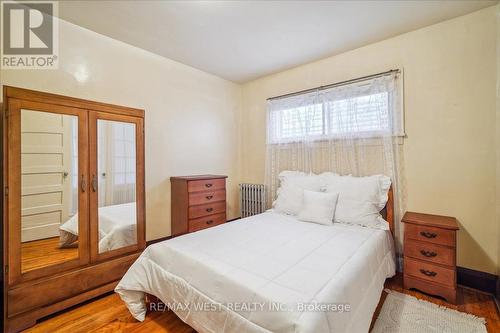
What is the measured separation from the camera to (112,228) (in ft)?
7.04

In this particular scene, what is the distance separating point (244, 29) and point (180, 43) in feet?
2.58

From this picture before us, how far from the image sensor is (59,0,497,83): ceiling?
1.91 m

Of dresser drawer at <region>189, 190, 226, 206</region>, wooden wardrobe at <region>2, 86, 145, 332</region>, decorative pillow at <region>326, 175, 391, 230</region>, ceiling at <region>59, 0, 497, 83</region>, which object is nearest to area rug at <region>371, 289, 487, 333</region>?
decorative pillow at <region>326, 175, 391, 230</region>

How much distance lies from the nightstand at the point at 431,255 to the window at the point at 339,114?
0.97 metres

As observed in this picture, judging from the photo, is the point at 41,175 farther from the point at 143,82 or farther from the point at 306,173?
the point at 306,173

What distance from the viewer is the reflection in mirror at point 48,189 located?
1657mm

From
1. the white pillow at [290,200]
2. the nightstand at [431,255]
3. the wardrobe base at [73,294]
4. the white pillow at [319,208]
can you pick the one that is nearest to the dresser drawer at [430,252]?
the nightstand at [431,255]

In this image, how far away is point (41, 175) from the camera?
1723 mm

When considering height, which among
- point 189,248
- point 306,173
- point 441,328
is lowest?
point 441,328

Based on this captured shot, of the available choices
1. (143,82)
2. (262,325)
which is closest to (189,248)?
(262,325)

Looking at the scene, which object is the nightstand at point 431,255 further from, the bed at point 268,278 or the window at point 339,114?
the window at point 339,114

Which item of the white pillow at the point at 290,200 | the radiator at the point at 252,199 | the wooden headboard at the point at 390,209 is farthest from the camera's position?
the radiator at the point at 252,199

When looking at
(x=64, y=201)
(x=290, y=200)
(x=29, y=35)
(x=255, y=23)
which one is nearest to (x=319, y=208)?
(x=290, y=200)

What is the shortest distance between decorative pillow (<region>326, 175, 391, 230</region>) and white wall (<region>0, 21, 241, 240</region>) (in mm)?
1972
